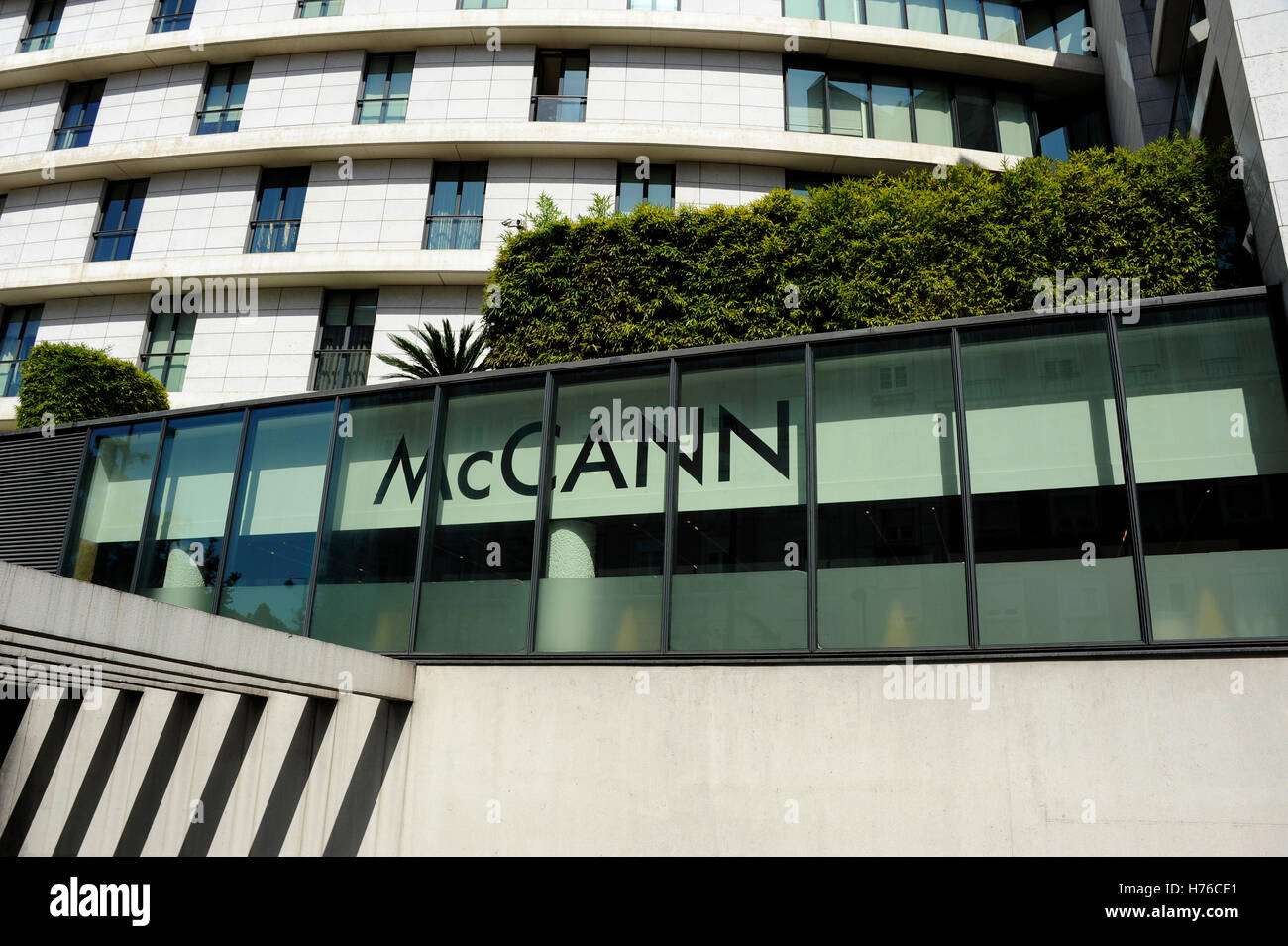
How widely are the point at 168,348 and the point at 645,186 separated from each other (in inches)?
460

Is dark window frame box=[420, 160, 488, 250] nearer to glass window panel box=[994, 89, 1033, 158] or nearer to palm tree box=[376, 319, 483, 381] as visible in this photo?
palm tree box=[376, 319, 483, 381]

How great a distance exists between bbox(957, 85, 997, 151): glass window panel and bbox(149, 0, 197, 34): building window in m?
19.5

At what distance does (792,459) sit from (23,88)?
25.1 meters

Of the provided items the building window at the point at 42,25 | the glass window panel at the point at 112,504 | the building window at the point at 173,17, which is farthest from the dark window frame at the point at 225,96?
the glass window panel at the point at 112,504

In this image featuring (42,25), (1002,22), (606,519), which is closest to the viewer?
(606,519)

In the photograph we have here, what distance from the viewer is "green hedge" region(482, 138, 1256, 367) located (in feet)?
36.5

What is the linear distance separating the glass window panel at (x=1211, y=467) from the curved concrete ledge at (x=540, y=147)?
1136cm

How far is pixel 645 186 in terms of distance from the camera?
68.0 ft

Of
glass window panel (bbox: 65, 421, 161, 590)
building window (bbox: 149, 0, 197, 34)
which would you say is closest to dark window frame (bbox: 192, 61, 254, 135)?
building window (bbox: 149, 0, 197, 34)

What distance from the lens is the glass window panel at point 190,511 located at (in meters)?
12.3

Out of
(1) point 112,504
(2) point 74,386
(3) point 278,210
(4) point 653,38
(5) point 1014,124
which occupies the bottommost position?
(1) point 112,504

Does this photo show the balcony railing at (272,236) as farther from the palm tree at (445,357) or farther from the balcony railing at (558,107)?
the palm tree at (445,357)

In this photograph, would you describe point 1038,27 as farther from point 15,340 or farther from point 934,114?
point 15,340

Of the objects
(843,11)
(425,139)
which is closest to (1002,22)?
(843,11)
